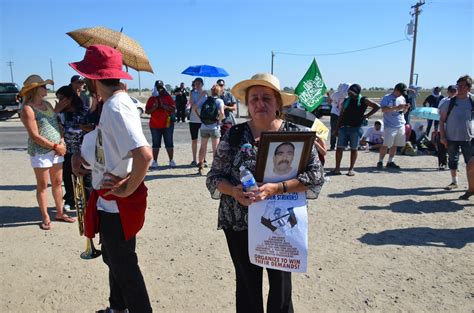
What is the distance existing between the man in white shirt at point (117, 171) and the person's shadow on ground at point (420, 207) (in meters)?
4.37

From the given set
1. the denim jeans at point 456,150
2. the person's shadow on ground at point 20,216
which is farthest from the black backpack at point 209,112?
the denim jeans at point 456,150

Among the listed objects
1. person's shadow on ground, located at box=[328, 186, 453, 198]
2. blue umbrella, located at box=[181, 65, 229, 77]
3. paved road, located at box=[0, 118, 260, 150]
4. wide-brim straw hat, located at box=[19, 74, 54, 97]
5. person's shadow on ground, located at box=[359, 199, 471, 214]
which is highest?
blue umbrella, located at box=[181, 65, 229, 77]

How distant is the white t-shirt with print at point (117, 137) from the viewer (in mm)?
2275

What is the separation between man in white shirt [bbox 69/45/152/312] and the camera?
7.54 feet

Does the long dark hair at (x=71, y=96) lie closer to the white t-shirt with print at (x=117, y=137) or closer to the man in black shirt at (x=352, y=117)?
the white t-shirt with print at (x=117, y=137)

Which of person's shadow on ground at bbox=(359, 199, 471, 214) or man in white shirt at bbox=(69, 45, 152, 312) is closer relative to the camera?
man in white shirt at bbox=(69, 45, 152, 312)

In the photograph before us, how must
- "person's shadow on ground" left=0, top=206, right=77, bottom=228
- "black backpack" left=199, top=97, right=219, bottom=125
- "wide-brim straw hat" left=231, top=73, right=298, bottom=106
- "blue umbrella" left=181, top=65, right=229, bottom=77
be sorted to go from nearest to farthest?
"wide-brim straw hat" left=231, top=73, right=298, bottom=106 < "person's shadow on ground" left=0, top=206, right=77, bottom=228 < "black backpack" left=199, top=97, right=219, bottom=125 < "blue umbrella" left=181, top=65, right=229, bottom=77

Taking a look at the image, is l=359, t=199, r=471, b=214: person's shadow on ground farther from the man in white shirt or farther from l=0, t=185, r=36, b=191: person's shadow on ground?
l=0, t=185, r=36, b=191: person's shadow on ground

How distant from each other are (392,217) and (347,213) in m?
0.63

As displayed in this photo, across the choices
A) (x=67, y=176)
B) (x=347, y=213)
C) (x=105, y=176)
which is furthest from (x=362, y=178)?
(x=105, y=176)

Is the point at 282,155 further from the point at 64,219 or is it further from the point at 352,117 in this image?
the point at 352,117

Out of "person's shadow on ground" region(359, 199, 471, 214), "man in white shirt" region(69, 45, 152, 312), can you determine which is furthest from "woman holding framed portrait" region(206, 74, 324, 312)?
"person's shadow on ground" region(359, 199, 471, 214)

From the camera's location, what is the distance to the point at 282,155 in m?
2.28

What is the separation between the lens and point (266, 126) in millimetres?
2471
